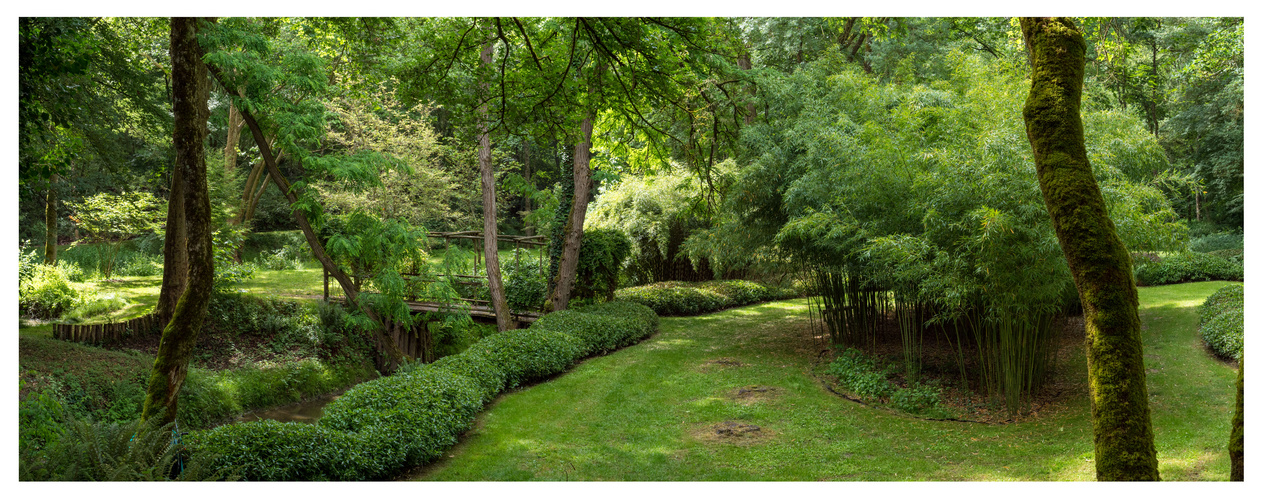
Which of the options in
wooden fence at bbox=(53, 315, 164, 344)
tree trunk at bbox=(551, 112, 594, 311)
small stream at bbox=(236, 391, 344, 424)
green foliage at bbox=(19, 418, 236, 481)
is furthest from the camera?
tree trunk at bbox=(551, 112, 594, 311)

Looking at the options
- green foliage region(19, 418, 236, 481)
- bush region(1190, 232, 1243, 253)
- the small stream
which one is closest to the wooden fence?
the small stream

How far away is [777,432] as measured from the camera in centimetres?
587

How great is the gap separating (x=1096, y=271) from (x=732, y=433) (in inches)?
137

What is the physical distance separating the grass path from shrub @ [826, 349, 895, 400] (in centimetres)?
33

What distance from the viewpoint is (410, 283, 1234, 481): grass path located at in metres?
4.74

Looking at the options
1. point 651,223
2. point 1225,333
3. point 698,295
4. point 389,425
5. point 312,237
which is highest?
point 651,223

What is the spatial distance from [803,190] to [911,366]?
2.19 meters

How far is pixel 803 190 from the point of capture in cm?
781

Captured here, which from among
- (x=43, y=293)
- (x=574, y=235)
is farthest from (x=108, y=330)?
(x=574, y=235)

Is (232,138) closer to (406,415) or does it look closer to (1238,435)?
(406,415)

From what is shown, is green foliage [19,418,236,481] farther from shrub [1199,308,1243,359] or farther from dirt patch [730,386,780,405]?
shrub [1199,308,1243,359]

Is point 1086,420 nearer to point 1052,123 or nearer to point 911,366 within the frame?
point 911,366

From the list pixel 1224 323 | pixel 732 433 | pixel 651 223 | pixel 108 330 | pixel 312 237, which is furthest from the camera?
pixel 651 223
